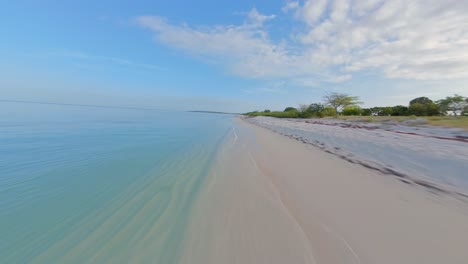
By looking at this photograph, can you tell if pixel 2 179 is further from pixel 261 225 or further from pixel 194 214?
pixel 261 225

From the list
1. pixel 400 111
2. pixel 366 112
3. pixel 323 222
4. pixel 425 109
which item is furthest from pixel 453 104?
pixel 323 222

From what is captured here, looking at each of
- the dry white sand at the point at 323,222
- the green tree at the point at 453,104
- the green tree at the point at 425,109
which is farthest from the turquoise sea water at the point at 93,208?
the green tree at the point at 425,109

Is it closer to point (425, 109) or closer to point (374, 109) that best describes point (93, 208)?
point (425, 109)

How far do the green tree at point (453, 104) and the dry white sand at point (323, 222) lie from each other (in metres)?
33.3

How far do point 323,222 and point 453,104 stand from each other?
36712 mm

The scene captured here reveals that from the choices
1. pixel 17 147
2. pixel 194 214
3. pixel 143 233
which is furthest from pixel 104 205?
pixel 17 147

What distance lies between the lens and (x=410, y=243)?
1.90 metres

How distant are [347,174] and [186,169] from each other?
364 centimetres

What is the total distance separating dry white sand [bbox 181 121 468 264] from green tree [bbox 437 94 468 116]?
33.3m

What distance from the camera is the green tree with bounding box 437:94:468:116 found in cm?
Result: 2394

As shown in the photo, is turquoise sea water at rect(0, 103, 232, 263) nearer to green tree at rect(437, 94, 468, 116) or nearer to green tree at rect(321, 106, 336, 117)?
green tree at rect(437, 94, 468, 116)

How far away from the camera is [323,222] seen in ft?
7.46

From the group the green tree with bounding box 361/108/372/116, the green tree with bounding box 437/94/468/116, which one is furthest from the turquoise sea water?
the green tree with bounding box 361/108/372/116

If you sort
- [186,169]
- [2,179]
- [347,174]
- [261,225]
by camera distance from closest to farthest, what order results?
[261,225], [2,179], [347,174], [186,169]
